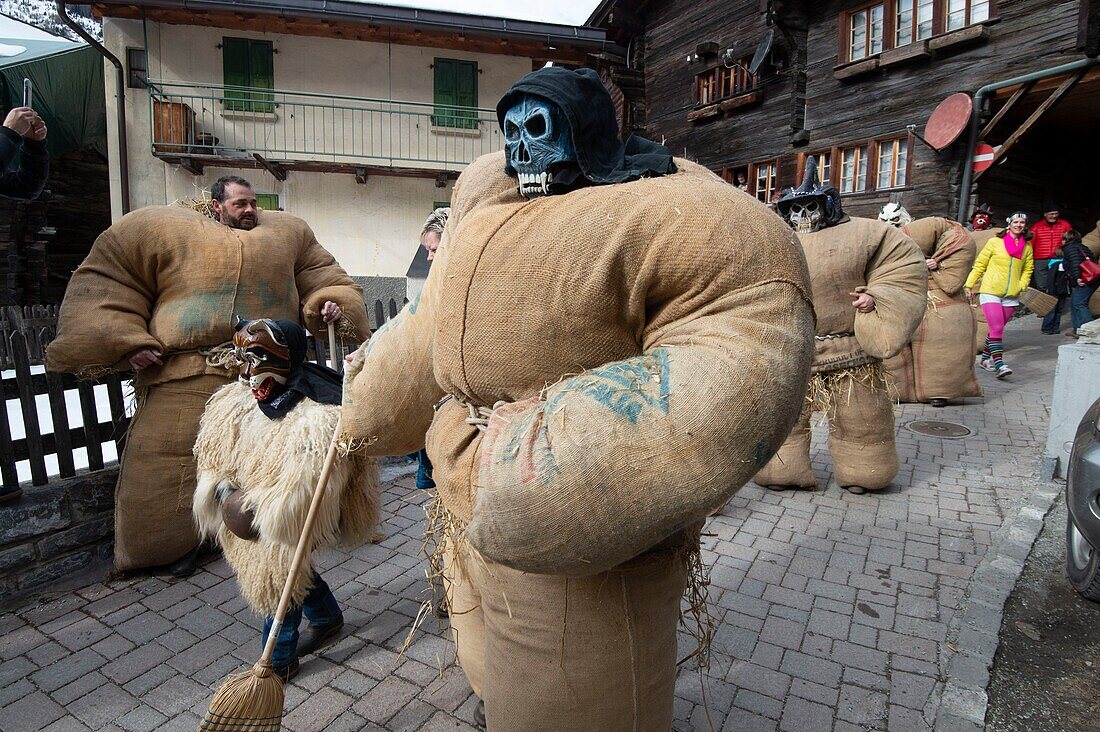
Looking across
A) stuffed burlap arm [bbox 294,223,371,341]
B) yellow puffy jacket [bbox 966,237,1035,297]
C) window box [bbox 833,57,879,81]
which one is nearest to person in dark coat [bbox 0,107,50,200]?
stuffed burlap arm [bbox 294,223,371,341]

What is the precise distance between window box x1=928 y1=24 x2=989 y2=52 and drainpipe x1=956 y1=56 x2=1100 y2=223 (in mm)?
788

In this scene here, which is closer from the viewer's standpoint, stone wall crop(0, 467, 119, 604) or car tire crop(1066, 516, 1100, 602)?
car tire crop(1066, 516, 1100, 602)

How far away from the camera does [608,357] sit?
1335 millimetres

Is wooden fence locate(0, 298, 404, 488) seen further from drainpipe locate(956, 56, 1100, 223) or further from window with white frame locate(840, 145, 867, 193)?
window with white frame locate(840, 145, 867, 193)

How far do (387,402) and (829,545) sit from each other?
3456 mm

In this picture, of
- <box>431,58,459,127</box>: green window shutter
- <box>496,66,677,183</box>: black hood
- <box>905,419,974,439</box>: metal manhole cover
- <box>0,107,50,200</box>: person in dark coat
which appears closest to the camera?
<box>496,66,677,183</box>: black hood

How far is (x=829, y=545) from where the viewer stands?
4.12 metres

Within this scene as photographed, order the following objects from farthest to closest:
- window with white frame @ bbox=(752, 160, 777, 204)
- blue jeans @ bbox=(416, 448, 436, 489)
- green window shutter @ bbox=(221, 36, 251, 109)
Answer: green window shutter @ bbox=(221, 36, 251, 109) → window with white frame @ bbox=(752, 160, 777, 204) → blue jeans @ bbox=(416, 448, 436, 489)

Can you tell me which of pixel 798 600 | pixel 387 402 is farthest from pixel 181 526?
pixel 798 600

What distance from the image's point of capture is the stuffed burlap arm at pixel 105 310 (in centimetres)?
342

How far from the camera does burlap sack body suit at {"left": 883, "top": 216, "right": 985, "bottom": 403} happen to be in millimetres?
7266

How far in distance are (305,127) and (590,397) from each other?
55.1ft

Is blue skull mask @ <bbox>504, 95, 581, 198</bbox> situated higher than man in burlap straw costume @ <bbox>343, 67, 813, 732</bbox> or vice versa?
blue skull mask @ <bbox>504, 95, 581, 198</bbox>

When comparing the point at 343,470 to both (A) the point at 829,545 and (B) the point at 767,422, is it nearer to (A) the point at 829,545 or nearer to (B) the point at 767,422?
(B) the point at 767,422
